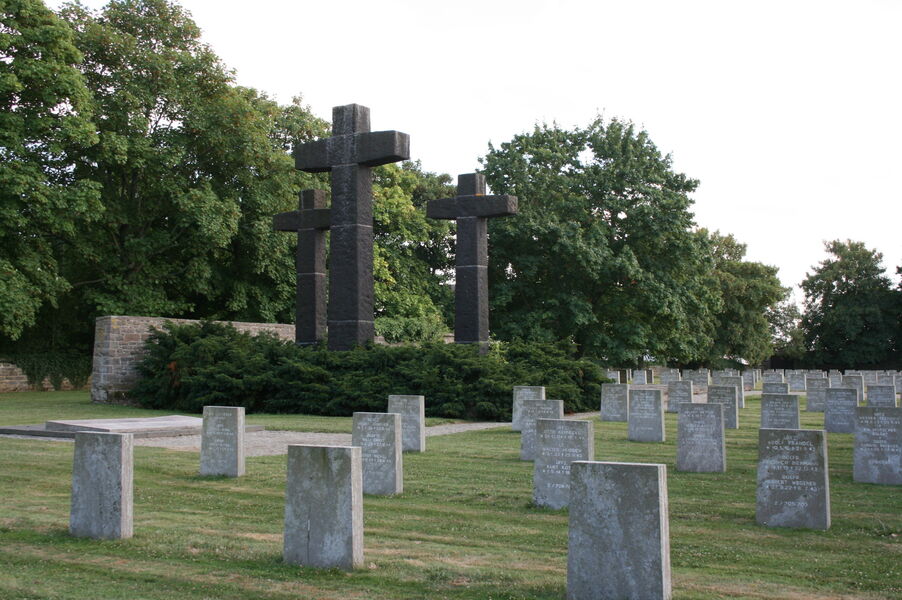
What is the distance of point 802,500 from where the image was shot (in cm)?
781

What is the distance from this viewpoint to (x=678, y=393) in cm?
2008

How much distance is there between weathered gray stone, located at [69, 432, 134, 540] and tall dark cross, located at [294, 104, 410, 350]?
13933 millimetres

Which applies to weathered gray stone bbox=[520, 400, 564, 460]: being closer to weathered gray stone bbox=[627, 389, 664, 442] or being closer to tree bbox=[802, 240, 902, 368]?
weathered gray stone bbox=[627, 389, 664, 442]

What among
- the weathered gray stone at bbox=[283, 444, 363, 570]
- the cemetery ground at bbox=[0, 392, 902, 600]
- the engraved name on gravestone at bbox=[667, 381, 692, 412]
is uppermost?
the engraved name on gravestone at bbox=[667, 381, 692, 412]

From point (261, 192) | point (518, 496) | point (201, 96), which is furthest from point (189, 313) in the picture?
point (518, 496)

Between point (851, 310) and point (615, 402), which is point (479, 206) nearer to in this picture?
point (615, 402)

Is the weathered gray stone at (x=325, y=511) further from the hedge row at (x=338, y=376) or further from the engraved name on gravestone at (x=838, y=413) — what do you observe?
the engraved name on gravestone at (x=838, y=413)

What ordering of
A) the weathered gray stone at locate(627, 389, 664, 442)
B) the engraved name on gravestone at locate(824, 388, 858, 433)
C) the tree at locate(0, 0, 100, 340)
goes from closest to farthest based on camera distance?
the weathered gray stone at locate(627, 389, 664, 442) < the engraved name on gravestone at locate(824, 388, 858, 433) < the tree at locate(0, 0, 100, 340)

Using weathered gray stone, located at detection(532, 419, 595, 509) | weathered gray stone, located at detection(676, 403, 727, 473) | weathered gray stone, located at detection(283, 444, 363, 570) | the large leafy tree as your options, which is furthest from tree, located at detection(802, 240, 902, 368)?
weathered gray stone, located at detection(283, 444, 363, 570)

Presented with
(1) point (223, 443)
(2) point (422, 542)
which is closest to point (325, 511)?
(2) point (422, 542)

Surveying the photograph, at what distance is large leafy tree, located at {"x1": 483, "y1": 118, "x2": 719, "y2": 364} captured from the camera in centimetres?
3609

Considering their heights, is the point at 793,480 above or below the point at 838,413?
below

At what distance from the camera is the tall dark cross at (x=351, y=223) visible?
68.3ft

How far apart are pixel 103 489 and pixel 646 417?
10077 millimetres
